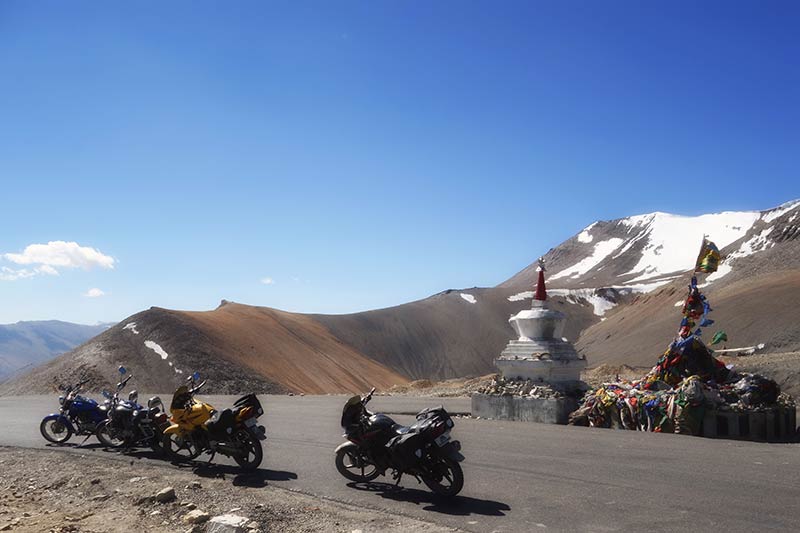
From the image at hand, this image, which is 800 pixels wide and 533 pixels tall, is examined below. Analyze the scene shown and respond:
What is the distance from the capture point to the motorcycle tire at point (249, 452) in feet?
30.0

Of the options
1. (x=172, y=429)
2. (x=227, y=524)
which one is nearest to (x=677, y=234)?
(x=172, y=429)

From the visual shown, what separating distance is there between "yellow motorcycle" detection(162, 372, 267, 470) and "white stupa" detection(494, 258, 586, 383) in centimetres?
801

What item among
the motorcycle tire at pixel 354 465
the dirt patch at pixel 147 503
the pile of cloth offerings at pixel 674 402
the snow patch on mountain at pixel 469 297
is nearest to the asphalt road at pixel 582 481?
the motorcycle tire at pixel 354 465

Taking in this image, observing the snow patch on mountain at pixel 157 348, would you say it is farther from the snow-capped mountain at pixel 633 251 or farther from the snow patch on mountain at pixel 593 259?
the snow patch on mountain at pixel 593 259

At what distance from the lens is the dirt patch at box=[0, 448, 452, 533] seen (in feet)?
22.3

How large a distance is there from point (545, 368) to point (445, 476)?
8.51m

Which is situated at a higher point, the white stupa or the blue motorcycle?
the white stupa

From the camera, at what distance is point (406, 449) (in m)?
7.53

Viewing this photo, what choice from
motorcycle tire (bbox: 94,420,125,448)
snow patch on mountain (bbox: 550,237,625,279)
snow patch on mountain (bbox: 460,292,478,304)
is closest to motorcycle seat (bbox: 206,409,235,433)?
motorcycle tire (bbox: 94,420,125,448)

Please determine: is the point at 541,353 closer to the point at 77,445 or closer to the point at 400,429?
the point at 400,429

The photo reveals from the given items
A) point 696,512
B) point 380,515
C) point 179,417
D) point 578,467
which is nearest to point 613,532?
point 696,512

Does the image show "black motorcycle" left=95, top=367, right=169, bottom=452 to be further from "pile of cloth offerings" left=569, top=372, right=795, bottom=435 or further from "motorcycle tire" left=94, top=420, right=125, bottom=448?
"pile of cloth offerings" left=569, top=372, right=795, bottom=435

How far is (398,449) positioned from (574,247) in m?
168

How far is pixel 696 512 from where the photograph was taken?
6727 mm
